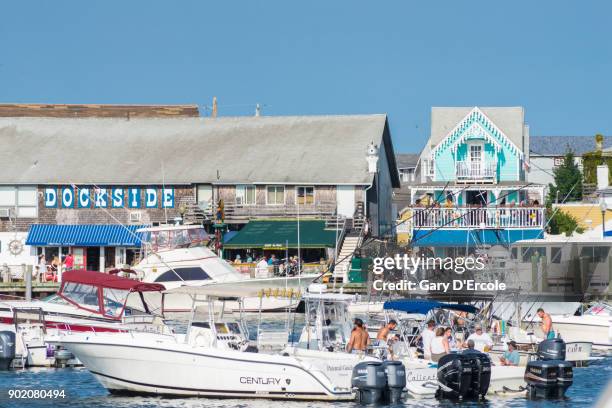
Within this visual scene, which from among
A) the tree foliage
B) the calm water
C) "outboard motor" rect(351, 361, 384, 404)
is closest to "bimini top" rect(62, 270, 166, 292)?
the calm water

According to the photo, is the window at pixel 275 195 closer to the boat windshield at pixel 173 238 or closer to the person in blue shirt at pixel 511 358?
the boat windshield at pixel 173 238

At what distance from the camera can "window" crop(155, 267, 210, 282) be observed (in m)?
55.2

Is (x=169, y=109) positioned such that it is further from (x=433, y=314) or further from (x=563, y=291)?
(x=433, y=314)

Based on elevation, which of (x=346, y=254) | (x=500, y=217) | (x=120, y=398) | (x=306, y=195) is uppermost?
(x=306, y=195)

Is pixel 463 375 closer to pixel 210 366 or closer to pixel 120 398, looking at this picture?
pixel 210 366

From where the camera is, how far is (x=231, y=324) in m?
31.8

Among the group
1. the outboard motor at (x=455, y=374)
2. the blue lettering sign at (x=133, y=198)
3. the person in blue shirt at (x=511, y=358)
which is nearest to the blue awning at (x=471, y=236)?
the blue lettering sign at (x=133, y=198)

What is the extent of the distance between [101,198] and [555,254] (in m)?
28.8

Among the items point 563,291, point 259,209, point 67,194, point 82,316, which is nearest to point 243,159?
point 259,209

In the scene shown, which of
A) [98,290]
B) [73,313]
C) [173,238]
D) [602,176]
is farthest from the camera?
[602,176]

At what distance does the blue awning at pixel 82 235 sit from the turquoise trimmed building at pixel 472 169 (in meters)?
14.8

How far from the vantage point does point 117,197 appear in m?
72.7

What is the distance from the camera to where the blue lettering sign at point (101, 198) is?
72.6m

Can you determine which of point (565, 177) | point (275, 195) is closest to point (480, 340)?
point (275, 195)
